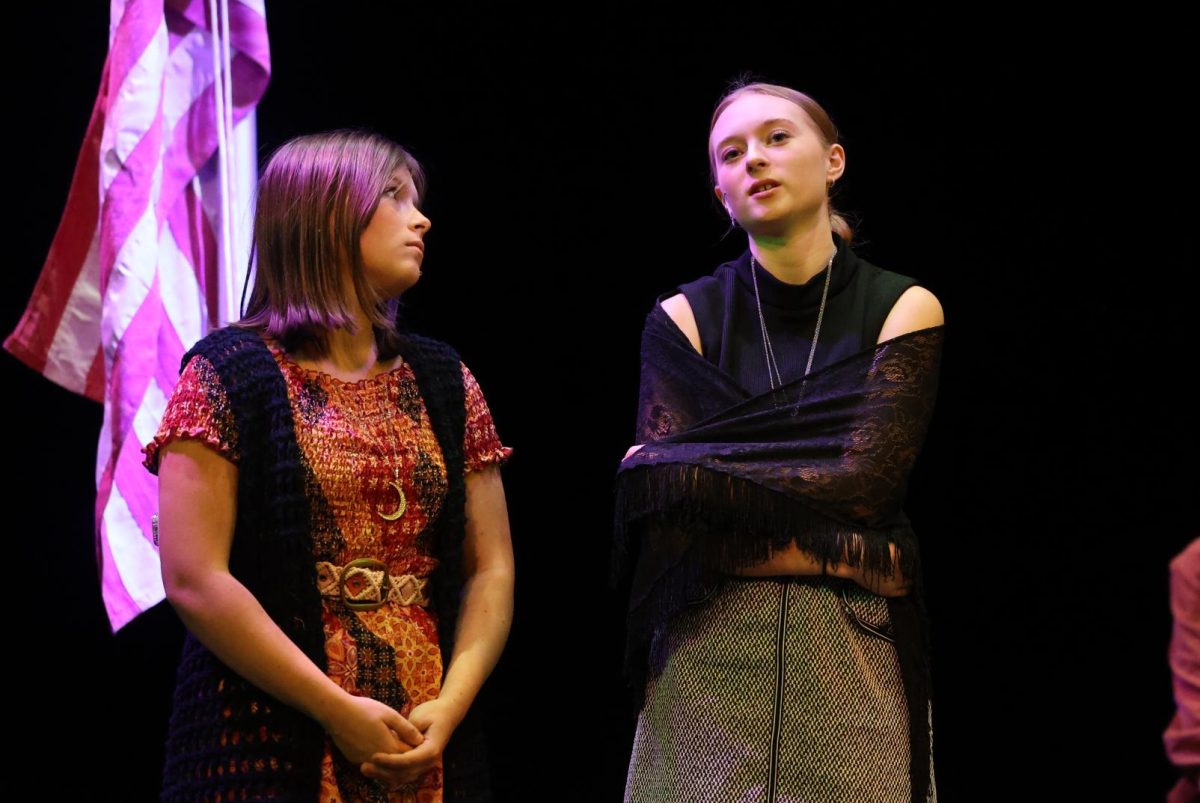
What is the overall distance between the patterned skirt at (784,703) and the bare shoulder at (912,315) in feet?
1.31

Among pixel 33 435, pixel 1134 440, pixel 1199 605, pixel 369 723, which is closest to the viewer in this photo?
pixel 1199 605

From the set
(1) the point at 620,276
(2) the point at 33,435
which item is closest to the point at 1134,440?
(1) the point at 620,276

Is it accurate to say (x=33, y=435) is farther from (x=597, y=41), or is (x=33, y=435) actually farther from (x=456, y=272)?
(x=597, y=41)

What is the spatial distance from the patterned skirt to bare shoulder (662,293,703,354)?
426mm

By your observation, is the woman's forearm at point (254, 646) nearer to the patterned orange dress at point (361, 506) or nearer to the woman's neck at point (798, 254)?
the patterned orange dress at point (361, 506)

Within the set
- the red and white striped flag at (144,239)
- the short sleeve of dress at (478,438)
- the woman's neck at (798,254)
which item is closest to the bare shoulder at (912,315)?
the woman's neck at (798,254)

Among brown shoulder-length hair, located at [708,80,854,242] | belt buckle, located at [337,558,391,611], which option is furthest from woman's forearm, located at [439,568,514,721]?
brown shoulder-length hair, located at [708,80,854,242]

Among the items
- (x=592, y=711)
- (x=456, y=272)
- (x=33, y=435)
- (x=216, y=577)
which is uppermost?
(x=456, y=272)

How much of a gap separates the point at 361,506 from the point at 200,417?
0.26m

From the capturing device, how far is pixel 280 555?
1.90 metres

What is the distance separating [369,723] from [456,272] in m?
1.87

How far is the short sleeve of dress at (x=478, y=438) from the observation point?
214 cm

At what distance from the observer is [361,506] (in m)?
1.96

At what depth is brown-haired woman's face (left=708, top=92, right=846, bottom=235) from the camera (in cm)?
221
